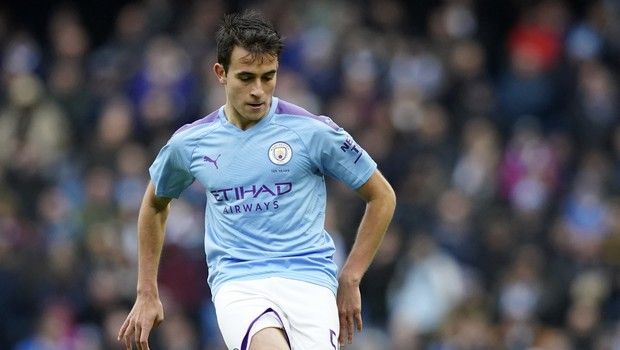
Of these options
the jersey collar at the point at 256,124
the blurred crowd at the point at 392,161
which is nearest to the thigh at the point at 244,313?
the jersey collar at the point at 256,124

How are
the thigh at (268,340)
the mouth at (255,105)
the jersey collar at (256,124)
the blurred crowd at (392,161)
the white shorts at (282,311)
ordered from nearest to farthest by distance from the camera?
the thigh at (268,340), the white shorts at (282,311), the mouth at (255,105), the jersey collar at (256,124), the blurred crowd at (392,161)

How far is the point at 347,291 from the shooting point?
7.35 m

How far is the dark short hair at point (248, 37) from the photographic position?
7.19 meters

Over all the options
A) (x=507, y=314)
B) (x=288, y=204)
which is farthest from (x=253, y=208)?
(x=507, y=314)

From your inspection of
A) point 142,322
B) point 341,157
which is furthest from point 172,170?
point 341,157

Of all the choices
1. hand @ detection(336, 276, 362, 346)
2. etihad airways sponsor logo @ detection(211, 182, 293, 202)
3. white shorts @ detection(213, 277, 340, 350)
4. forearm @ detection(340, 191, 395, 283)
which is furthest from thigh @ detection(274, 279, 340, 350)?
etihad airways sponsor logo @ detection(211, 182, 293, 202)

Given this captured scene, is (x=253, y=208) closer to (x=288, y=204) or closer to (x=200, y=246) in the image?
(x=288, y=204)

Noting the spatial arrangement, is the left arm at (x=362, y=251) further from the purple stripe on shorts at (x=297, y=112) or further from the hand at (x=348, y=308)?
the purple stripe on shorts at (x=297, y=112)

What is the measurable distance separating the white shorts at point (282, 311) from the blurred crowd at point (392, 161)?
23.1ft

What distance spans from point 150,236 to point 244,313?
83 centimetres

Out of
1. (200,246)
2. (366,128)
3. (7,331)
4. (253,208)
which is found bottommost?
(7,331)

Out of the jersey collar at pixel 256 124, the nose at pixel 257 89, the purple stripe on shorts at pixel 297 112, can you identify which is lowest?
the jersey collar at pixel 256 124

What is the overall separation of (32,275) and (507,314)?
15.3 ft

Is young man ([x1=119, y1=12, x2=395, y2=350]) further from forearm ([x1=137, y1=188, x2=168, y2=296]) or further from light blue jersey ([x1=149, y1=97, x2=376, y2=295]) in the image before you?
forearm ([x1=137, y1=188, x2=168, y2=296])
